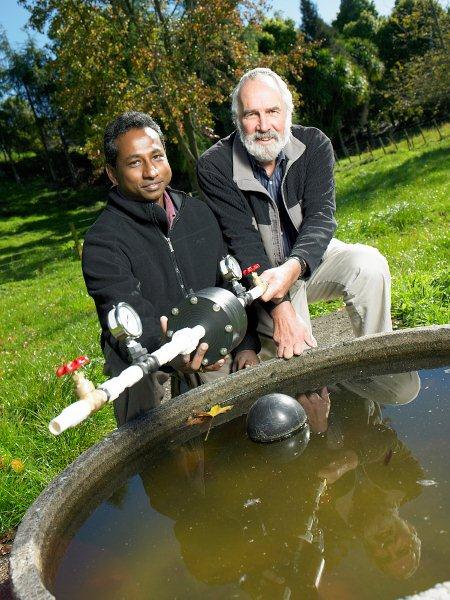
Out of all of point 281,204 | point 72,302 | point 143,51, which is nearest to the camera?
point 281,204

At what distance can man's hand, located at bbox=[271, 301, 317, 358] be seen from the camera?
300 centimetres

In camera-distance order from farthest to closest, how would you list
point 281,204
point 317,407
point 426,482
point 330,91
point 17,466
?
point 330,91, point 281,204, point 17,466, point 317,407, point 426,482

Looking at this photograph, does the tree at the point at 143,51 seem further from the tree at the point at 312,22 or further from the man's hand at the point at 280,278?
the tree at the point at 312,22

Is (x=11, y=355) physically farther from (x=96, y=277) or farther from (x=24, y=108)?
(x=24, y=108)

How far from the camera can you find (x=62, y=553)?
78.9 inches

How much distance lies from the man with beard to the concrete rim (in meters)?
0.60

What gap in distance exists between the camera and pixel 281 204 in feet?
12.2

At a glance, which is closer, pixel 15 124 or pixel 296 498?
pixel 296 498

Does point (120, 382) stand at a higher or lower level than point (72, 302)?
higher

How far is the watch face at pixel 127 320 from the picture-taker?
7.06 feet

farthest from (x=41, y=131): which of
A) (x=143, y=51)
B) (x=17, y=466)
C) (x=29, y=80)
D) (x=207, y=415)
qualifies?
(x=207, y=415)

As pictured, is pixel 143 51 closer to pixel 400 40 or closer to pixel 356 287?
pixel 356 287

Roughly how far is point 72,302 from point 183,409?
27.1 feet

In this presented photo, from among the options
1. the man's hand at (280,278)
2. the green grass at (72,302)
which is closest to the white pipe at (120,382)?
the man's hand at (280,278)
